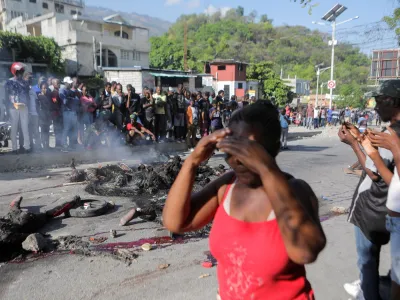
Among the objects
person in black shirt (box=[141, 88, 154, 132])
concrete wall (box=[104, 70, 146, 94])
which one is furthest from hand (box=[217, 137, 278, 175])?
concrete wall (box=[104, 70, 146, 94])

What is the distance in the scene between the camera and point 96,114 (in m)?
10.8

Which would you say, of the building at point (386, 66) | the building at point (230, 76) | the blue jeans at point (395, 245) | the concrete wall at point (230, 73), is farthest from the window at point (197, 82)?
the blue jeans at point (395, 245)

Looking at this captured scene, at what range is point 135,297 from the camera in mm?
3350

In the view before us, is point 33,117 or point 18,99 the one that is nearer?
point 18,99

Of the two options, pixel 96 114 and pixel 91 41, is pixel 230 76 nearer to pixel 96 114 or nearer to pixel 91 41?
pixel 91 41

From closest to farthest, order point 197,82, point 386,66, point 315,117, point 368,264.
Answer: point 368,264 → point 315,117 → point 386,66 → point 197,82

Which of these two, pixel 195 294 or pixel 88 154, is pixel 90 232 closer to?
pixel 195 294

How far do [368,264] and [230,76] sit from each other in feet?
170

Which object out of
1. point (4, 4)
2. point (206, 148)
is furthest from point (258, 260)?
point (4, 4)

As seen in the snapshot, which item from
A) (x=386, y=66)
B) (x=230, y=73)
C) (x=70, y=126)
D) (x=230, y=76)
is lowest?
(x=70, y=126)

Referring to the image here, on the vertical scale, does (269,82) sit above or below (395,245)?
above

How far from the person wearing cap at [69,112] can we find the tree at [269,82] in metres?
37.3

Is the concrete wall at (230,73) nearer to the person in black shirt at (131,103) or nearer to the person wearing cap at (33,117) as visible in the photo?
the person in black shirt at (131,103)

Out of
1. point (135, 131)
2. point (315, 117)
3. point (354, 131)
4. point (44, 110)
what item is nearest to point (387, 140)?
point (354, 131)
